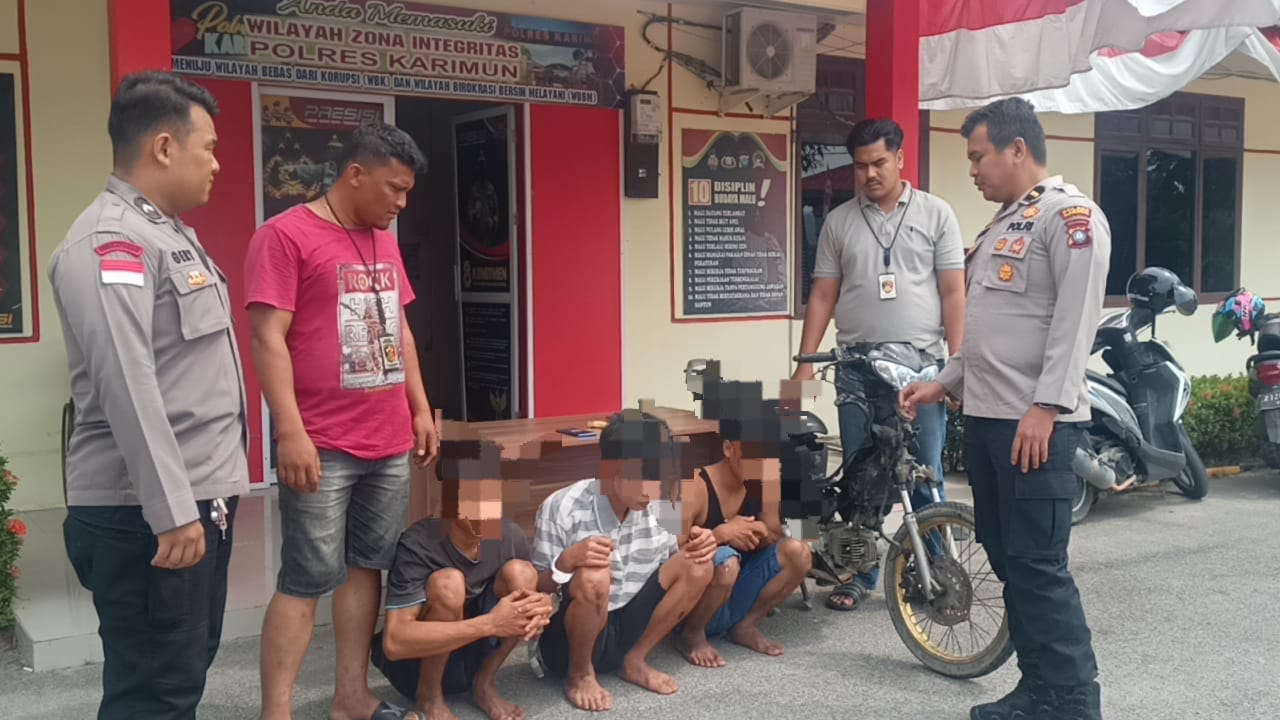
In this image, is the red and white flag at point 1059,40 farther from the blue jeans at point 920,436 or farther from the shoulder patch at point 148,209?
the shoulder patch at point 148,209

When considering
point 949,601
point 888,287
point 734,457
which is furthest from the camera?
point 888,287

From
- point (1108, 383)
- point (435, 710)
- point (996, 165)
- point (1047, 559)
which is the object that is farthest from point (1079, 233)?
point (1108, 383)

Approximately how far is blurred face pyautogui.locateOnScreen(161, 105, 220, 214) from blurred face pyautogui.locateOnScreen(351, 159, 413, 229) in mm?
681

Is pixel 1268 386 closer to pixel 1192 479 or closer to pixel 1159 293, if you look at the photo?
pixel 1192 479

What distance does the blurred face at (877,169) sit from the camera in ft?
16.2

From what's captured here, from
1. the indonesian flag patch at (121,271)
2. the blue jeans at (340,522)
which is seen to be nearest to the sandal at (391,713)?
the blue jeans at (340,522)

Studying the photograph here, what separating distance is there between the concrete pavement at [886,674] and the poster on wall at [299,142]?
3009 millimetres

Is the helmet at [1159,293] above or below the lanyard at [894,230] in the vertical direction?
below

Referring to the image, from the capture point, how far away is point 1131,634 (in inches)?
186

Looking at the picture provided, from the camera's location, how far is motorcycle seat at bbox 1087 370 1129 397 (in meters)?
6.87

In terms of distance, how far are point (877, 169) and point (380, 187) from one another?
A: 231cm

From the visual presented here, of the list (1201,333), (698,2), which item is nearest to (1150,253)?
(1201,333)

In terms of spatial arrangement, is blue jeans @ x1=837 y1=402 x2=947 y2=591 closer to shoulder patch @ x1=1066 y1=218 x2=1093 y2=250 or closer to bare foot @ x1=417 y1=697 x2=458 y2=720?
shoulder patch @ x1=1066 y1=218 x2=1093 y2=250

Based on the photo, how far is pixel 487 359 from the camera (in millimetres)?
8094
